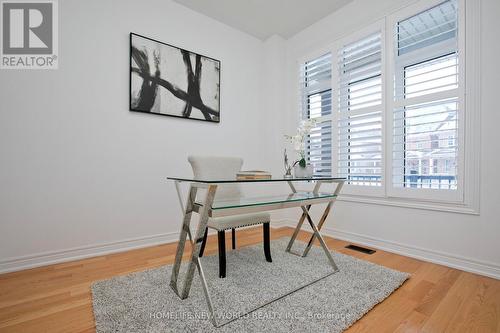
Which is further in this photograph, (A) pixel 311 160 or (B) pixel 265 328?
(A) pixel 311 160

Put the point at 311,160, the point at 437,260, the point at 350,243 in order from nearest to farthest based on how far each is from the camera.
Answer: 1. the point at 437,260
2. the point at 350,243
3. the point at 311,160

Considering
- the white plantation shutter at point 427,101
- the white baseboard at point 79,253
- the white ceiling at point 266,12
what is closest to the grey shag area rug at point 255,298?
the white baseboard at point 79,253

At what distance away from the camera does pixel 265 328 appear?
1262 millimetres

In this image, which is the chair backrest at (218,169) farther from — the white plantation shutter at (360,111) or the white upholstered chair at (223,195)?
the white plantation shutter at (360,111)

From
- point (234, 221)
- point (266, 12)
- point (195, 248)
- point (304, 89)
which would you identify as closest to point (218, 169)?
point (234, 221)

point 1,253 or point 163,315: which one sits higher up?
point 1,253

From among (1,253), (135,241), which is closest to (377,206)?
(135,241)

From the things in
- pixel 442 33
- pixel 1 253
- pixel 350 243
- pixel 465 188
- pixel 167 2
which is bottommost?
pixel 350 243

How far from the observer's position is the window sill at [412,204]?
2055 mm

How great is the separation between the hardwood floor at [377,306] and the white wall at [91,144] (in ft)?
1.09

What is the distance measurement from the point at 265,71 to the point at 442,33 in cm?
219

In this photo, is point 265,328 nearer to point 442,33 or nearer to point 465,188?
point 465,188

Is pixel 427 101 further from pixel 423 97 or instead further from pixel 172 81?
pixel 172 81

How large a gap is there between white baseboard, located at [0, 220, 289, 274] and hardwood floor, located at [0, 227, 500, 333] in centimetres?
8
